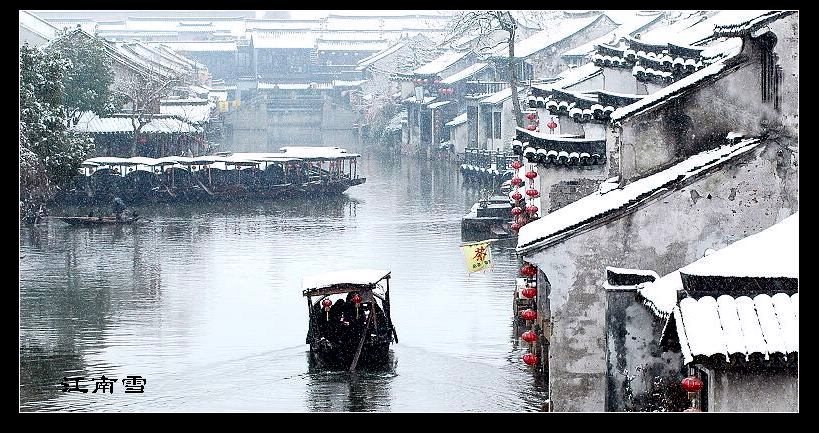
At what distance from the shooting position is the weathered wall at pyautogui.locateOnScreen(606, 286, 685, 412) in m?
9.38

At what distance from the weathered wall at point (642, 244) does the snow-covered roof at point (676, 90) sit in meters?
0.95

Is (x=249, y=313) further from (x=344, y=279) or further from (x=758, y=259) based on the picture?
(x=758, y=259)

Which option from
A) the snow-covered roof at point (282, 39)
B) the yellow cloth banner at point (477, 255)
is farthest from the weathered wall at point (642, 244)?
the snow-covered roof at point (282, 39)

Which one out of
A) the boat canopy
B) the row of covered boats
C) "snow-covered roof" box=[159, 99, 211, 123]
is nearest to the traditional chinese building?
the boat canopy

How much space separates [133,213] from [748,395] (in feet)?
68.4

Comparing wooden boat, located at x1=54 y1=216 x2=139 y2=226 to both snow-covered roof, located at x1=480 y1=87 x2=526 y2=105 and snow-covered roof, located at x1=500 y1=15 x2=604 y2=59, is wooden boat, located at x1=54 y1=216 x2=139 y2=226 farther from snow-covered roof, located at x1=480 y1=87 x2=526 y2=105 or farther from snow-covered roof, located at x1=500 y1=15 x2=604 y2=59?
snow-covered roof, located at x1=500 y1=15 x2=604 y2=59

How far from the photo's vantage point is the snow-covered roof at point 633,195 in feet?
34.0

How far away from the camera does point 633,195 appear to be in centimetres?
1052

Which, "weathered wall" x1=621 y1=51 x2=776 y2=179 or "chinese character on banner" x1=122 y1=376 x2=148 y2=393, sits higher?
"weathered wall" x1=621 y1=51 x2=776 y2=179

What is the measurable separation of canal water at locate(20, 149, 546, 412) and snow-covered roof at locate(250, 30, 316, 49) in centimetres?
2856

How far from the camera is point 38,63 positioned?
2373 cm

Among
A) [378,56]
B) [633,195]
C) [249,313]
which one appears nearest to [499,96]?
[249,313]

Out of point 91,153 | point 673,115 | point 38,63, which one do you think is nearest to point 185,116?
point 91,153

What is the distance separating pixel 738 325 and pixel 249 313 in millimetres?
11141
